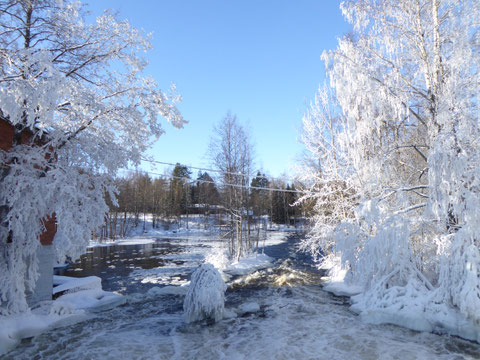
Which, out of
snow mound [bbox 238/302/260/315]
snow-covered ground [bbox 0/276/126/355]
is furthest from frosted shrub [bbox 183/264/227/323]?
snow-covered ground [bbox 0/276/126/355]

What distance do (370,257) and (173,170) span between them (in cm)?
5549

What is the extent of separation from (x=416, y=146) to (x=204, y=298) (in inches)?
258

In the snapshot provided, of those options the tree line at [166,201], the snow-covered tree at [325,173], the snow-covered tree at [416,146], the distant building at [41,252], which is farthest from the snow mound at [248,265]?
the tree line at [166,201]

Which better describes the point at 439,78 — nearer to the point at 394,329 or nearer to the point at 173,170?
the point at 394,329

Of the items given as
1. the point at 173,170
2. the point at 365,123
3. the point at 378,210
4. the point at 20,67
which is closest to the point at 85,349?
the point at 20,67

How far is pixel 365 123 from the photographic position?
8.22 metres

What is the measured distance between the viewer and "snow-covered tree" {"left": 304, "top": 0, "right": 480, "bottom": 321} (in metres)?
5.77

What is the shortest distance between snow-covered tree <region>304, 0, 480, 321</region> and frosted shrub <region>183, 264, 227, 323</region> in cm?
350

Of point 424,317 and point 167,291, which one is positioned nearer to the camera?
point 424,317

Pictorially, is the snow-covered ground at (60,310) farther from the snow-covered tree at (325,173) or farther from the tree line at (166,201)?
the tree line at (166,201)

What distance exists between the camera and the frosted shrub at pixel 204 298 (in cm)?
726

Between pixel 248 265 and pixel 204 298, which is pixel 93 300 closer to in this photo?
pixel 204 298

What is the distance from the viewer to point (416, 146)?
23.7 feet

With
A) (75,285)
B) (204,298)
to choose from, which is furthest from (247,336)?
(75,285)
